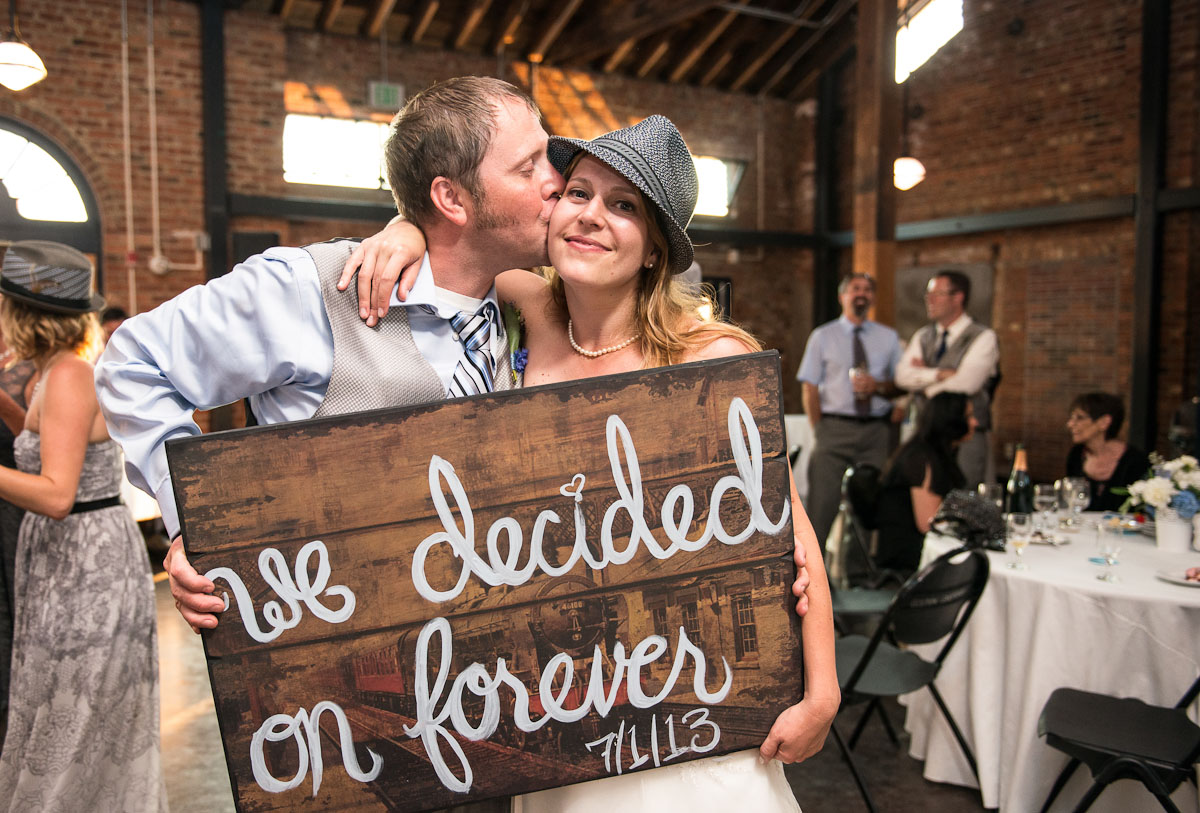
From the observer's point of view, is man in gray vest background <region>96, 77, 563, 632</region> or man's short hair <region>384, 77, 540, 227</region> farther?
man's short hair <region>384, 77, 540, 227</region>

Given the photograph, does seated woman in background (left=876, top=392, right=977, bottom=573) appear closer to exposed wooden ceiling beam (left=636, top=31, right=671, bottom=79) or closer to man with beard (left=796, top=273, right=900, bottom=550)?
man with beard (left=796, top=273, right=900, bottom=550)

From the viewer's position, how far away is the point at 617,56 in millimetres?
9148

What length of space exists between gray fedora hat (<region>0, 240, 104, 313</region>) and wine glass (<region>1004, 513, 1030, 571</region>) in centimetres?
289

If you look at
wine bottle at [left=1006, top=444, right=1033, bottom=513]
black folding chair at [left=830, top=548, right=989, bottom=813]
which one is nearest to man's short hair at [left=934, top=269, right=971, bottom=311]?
wine bottle at [left=1006, top=444, right=1033, bottom=513]

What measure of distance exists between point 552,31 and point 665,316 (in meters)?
7.86

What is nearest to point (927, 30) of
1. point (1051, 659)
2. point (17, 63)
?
point (1051, 659)

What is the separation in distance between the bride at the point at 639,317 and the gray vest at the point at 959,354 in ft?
12.9

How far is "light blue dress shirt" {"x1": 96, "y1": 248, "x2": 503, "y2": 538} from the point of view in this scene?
1.24 m

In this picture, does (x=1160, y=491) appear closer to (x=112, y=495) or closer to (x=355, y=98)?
(x=112, y=495)

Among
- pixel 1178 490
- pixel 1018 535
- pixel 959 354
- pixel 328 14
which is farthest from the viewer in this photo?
pixel 328 14

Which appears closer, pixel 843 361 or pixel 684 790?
pixel 684 790

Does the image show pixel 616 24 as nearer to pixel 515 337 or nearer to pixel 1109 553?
pixel 1109 553

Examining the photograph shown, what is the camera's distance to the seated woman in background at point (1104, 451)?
12.4 ft

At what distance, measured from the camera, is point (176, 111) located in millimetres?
7121
